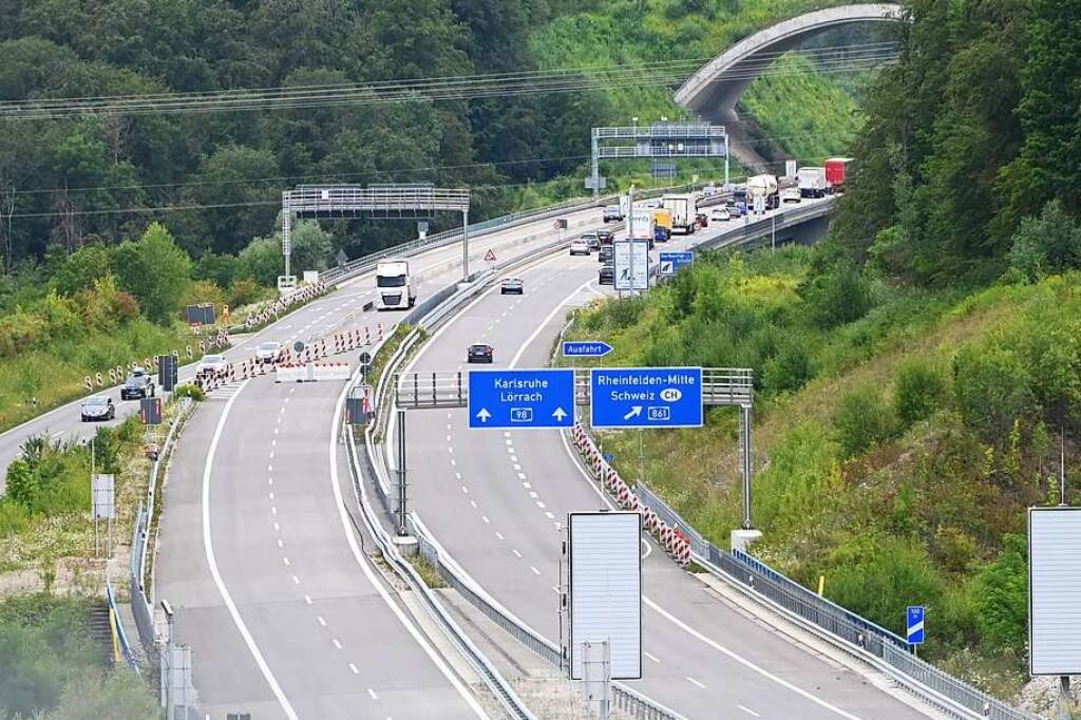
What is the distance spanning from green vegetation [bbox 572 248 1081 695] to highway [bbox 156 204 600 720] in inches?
430

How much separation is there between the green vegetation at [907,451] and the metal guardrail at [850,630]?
1274 millimetres

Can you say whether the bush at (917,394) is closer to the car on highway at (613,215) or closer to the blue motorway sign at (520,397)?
the blue motorway sign at (520,397)

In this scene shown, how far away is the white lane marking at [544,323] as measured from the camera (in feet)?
357

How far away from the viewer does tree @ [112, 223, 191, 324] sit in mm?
136625

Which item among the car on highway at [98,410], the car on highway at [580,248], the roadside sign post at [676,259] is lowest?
the car on highway at [98,410]

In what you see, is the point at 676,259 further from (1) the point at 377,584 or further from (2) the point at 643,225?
(1) the point at 377,584

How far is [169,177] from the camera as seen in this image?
577 ft

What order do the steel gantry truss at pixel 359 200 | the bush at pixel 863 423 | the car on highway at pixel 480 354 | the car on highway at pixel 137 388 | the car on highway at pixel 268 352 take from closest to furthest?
the bush at pixel 863 423
the car on highway at pixel 137 388
the car on highway at pixel 480 354
the car on highway at pixel 268 352
the steel gantry truss at pixel 359 200

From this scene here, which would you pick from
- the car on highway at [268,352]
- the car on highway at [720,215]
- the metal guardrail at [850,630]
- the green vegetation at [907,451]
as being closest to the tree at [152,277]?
the car on highway at [268,352]

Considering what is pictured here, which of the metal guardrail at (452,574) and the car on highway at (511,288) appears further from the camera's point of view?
the car on highway at (511,288)

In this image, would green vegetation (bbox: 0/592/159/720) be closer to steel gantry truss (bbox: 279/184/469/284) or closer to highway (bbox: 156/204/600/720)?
highway (bbox: 156/204/600/720)

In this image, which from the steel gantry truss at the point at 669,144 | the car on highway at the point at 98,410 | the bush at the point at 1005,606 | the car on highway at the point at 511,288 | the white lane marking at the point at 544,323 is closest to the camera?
the bush at the point at 1005,606

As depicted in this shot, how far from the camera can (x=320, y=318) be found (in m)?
126

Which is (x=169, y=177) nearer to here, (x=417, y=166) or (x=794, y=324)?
(x=417, y=166)
